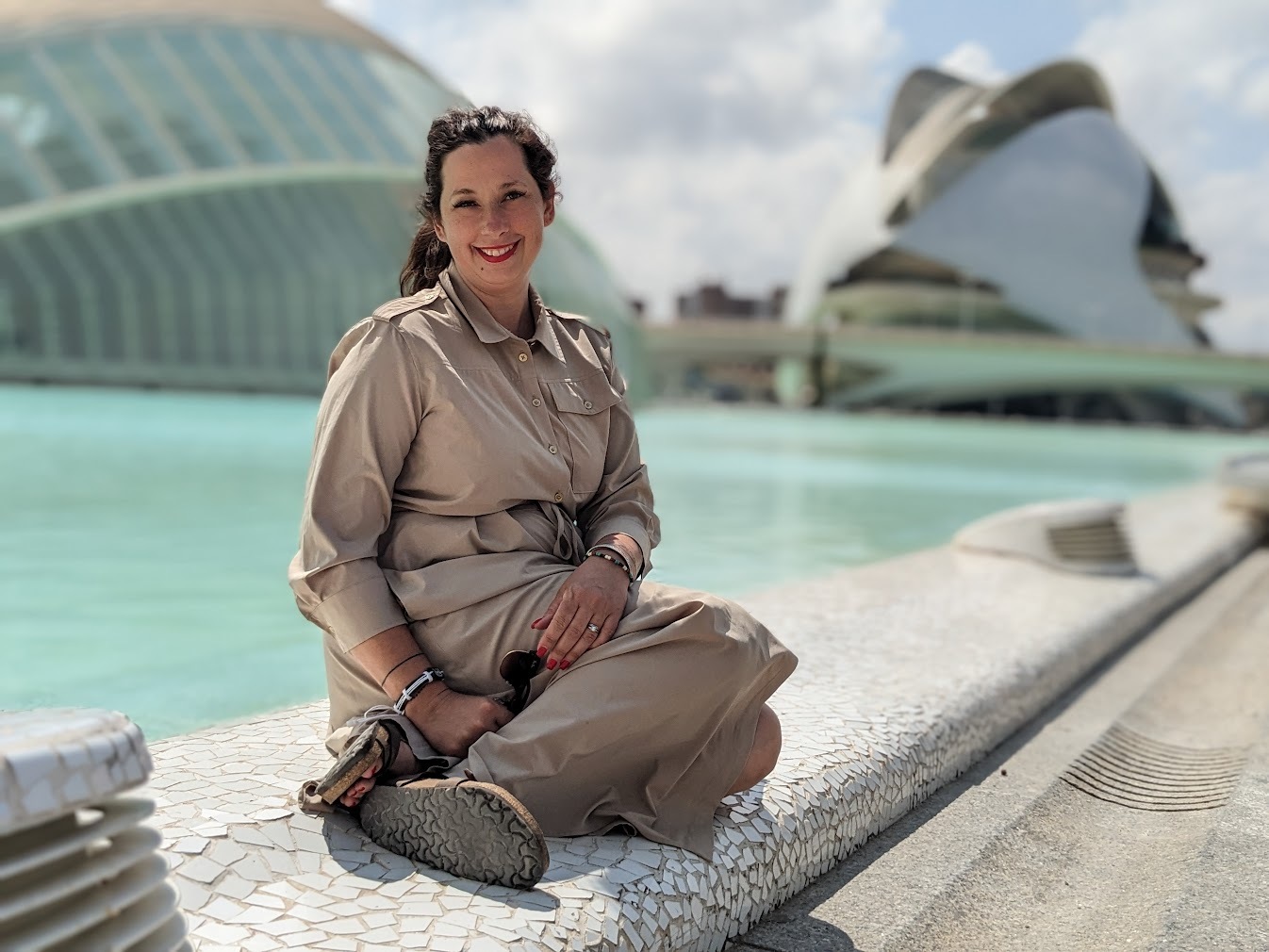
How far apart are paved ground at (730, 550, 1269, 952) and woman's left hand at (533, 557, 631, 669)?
0.55 meters

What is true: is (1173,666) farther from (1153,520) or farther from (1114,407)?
(1114,407)

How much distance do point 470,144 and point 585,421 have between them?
0.49 metres

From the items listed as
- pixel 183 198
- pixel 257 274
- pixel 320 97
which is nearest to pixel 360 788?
pixel 183 198

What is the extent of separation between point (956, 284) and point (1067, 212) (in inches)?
240

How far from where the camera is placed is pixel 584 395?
81.7 inches

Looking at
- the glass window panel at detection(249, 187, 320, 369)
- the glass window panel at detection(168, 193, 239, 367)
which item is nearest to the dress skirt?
the glass window panel at detection(168, 193, 239, 367)

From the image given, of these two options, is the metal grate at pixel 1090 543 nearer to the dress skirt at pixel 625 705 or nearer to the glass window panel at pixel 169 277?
the dress skirt at pixel 625 705

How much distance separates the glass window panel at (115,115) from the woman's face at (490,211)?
71.0 feet

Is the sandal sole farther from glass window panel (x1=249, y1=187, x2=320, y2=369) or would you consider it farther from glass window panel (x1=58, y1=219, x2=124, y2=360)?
glass window panel (x1=249, y1=187, x2=320, y2=369)

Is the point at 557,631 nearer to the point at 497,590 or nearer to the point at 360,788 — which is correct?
the point at 497,590

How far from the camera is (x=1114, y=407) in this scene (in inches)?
2062

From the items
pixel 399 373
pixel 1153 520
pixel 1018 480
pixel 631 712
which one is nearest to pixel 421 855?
pixel 631 712

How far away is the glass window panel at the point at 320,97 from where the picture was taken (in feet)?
79.4

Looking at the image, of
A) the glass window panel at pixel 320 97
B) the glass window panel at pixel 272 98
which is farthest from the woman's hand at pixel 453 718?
the glass window panel at pixel 320 97
